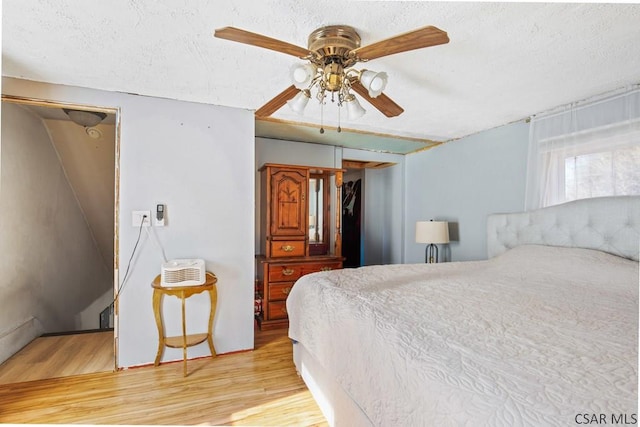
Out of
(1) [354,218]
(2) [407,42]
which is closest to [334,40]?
(2) [407,42]

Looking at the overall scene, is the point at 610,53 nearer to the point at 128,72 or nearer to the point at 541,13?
the point at 541,13

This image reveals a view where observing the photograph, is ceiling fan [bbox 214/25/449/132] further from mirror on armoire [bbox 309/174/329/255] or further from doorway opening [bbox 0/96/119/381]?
mirror on armoire [bbox 309/174/329/255]

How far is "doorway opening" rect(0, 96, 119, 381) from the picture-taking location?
7.80ft

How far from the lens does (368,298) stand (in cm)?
148

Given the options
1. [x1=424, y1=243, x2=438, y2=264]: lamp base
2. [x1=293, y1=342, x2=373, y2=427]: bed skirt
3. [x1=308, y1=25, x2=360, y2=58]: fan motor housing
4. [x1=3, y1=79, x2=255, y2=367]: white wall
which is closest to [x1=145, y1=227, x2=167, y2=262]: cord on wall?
[x1=3, y1=79, x2=255, y2=367]: white wall

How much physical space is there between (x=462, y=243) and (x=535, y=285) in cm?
162

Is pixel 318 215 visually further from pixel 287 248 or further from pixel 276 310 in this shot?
pixel 276 310

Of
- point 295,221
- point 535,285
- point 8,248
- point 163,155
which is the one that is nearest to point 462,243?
point 535,285

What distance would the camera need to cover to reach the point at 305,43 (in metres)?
1.57

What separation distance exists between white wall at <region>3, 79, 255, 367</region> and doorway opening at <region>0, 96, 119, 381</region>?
0.09m

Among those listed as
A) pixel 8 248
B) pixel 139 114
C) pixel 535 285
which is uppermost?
pixel 139 114

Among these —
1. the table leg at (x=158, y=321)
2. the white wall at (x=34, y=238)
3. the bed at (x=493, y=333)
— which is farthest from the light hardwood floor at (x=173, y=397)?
the white wall at (x=34, y=238)

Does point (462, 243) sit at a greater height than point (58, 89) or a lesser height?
lesser

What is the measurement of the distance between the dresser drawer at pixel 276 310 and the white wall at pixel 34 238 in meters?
2.06
